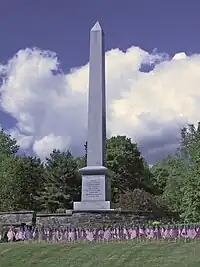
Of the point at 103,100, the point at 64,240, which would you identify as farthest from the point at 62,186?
the point at 64,240

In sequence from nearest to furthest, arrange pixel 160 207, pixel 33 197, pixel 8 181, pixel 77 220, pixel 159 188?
pixel 77 220 < pixel 160 207 < pixel 8 181 < pixel 33 197 < pixel 159 188

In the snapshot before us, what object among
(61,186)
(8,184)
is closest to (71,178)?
(61,186)

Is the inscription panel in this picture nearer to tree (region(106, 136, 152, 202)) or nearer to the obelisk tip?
the obelisk tip

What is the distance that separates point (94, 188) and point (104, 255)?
10.3 metres

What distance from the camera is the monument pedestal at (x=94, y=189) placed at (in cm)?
2073

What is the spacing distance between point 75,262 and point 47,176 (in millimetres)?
32515

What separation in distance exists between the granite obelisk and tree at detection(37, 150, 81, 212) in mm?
19934

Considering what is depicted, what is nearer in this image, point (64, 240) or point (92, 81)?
point (64, 240)

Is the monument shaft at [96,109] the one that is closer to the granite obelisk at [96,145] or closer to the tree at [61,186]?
the granite obelisk at [96,145]

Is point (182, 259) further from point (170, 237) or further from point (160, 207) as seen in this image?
point (160, 207)

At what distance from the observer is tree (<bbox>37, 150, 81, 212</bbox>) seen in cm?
4094

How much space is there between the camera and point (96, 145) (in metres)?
21.1

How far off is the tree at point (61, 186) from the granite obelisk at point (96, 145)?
19934 millimetres

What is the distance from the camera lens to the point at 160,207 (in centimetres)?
3203
